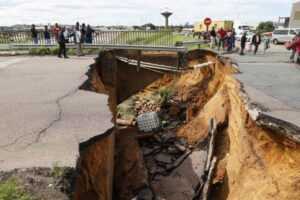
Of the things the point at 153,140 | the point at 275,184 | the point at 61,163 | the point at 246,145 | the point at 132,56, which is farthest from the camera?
the point at 132,56

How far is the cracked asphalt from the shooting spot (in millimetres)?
4089

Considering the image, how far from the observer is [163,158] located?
10133mm

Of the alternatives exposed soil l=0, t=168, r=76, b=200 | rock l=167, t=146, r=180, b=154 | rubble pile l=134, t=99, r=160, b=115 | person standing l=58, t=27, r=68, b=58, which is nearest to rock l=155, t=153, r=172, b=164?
rock l=167, t=146, r=180, b=154

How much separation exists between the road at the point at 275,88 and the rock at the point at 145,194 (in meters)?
3.51

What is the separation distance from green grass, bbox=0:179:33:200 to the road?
15.0 ft

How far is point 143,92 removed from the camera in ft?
56.3

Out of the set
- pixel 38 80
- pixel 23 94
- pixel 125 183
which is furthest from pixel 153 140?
pixel 23 94

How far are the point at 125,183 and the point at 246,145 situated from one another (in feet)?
11.2

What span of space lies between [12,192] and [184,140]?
27.6ft

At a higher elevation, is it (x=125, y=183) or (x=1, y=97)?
(x=1, y=97)

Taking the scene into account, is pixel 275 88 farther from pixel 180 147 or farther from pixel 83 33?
pixel 83 33

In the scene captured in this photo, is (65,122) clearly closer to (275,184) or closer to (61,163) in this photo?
(61,163)

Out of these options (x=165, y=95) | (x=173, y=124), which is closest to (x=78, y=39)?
(x=165, y=95)

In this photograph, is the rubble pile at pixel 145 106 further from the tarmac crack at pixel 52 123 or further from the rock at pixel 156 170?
the tarmac crack at pixel 52 123
